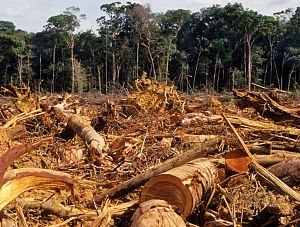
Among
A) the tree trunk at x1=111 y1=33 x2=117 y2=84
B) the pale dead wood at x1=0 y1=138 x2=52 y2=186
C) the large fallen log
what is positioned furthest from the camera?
the tree trunk at x1=111 y1=33 x2=117 y2=84

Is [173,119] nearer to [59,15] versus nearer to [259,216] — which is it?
[259,216]

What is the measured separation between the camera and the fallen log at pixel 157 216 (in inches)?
119

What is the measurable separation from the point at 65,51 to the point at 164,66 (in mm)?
13873

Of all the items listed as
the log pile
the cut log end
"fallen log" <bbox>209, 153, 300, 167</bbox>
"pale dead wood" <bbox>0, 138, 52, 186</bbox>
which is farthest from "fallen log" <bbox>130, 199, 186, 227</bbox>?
"fallen log" <bbox>209, 153, 300, 167</bbox>

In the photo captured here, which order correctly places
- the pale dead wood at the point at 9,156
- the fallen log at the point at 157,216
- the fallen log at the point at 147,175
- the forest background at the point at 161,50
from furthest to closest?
1. the forest background at the point at 161,50
2. the fallen log at the point at 147,175
3. the fallen log at the point at 157,216
4. the pale dead wood at the point at 9,156

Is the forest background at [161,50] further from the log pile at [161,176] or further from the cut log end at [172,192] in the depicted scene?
the cut log end at [172,192]

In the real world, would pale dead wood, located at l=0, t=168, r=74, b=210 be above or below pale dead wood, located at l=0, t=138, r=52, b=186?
below

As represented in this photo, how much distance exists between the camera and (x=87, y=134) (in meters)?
6.92

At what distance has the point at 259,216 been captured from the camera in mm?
3736

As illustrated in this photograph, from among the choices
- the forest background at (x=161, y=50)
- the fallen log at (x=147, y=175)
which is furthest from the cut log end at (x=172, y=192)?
the forest background at (x=161, y=50)

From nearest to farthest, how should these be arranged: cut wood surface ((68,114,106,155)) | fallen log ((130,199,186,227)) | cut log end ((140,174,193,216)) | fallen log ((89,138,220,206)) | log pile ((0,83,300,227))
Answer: fallen log ((130,199,186,227)), log pile ((0,83,300,227)), cut log end ((140,174,193,216)), fallen log ((89,138,220,206)), cut wood surface ((68,114,106,155))

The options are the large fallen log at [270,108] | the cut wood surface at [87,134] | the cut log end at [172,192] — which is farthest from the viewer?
the large fallen log at [270,108]

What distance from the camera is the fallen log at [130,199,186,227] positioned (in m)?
3.02

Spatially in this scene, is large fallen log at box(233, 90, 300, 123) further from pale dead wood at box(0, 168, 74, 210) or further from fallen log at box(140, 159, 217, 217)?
pale dead wood at box(0, 168, 74, 210)
